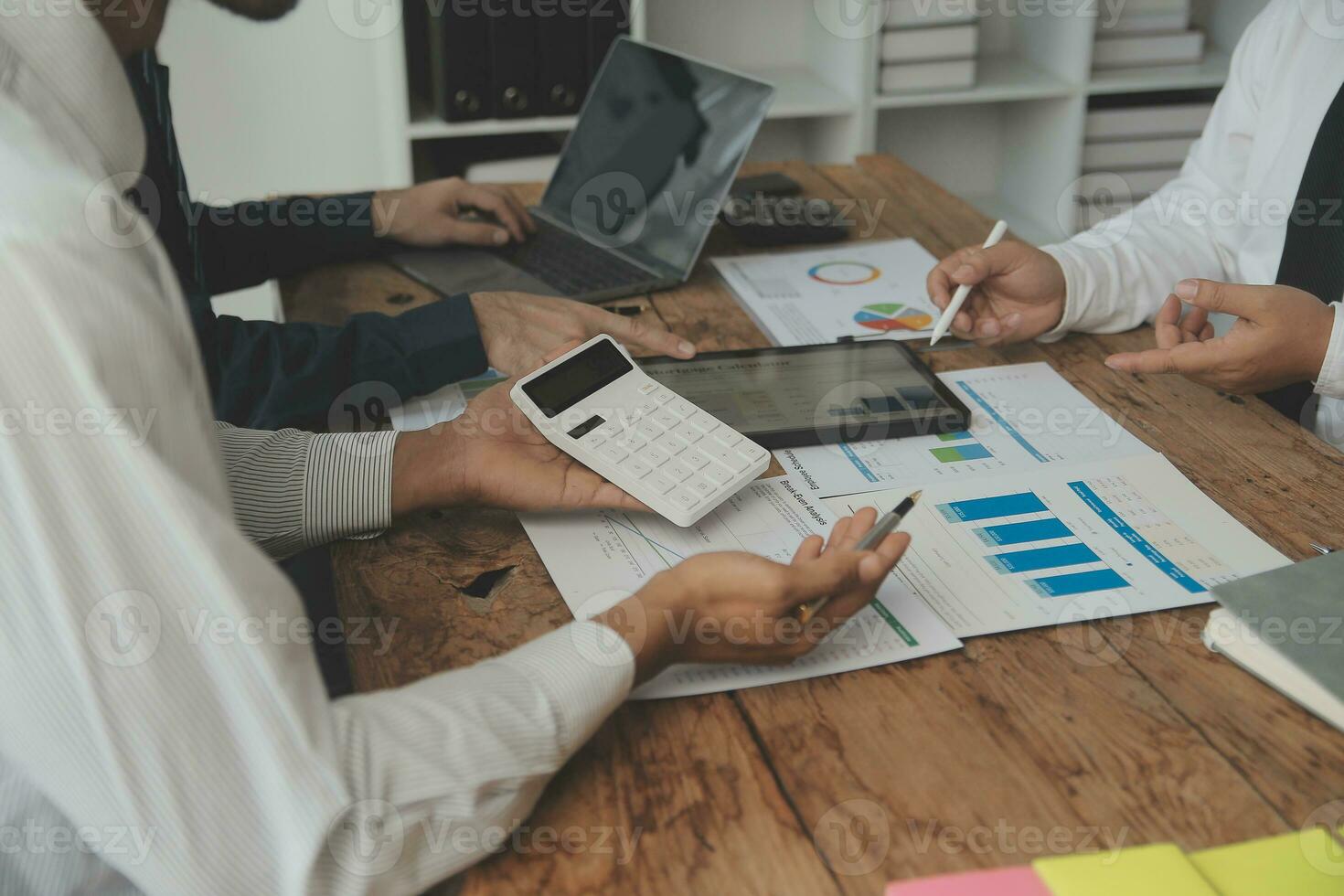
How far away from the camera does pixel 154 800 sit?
56cm

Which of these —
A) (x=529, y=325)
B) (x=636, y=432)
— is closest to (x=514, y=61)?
(x=529, y=325)

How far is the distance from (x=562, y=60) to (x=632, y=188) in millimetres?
812

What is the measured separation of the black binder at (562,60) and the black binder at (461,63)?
0.34ft

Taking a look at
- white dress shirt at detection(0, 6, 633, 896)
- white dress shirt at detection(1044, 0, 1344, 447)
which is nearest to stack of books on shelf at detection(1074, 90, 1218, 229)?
white dress shirt at detection(1044, 0, 1344, 447)

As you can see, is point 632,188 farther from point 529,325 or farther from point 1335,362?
point 1335,362

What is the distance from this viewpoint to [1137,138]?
8.81ft

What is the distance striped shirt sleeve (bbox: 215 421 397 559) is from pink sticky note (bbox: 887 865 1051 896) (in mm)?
492

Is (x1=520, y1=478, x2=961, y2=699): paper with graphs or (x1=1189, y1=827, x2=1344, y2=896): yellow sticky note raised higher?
(x1=520, y1=478, x2=961, y2=699): paper with graphs

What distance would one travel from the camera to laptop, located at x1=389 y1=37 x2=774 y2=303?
4.49 feet

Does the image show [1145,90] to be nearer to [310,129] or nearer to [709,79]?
[709,79]

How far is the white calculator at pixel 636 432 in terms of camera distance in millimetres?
859

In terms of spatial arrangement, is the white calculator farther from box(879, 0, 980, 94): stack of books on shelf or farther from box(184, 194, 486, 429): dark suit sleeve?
box(879, 0, 980, 94): stack of books on shelf

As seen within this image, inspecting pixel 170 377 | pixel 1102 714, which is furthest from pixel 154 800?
pixel 1102 714

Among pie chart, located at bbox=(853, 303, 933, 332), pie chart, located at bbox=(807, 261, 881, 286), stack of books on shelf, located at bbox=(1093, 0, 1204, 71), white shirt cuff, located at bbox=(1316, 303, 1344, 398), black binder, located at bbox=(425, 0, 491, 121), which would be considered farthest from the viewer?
stack of books on shelf, located at bbox=(1093, 0, 1204, 71)
